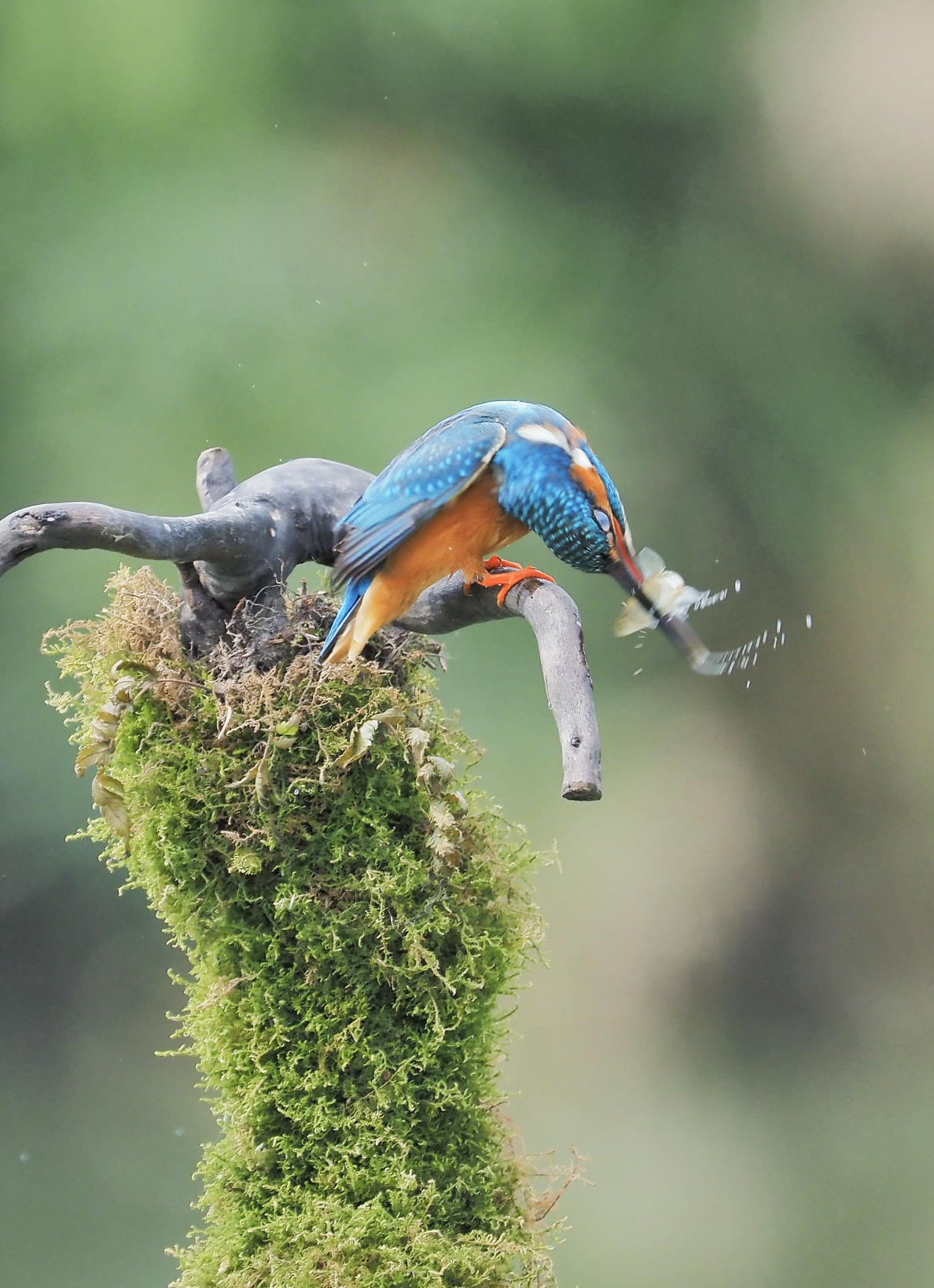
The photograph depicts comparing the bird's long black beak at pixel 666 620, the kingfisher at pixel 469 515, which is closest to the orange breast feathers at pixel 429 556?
the kingfisher at pixel 469 515

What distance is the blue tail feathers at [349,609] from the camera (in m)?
1.51

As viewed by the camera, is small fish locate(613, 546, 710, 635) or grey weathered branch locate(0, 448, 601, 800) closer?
grey weathered branch locate(0, 448, 601, 800)

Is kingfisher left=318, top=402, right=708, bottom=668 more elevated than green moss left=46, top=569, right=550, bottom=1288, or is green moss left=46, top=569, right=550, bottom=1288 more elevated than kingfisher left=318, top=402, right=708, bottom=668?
kingfisher left=318, top=402, right=708, bottom=668

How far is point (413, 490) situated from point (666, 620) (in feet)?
1.16

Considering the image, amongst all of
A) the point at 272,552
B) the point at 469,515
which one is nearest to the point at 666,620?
the point at 469,515

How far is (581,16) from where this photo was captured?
3.09m

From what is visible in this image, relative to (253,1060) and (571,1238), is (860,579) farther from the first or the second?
(253,1060)

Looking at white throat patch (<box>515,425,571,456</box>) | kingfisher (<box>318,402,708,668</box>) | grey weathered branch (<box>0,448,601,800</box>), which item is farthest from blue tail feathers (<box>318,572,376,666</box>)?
white throat patch (<box>515,425,571,456</box>)

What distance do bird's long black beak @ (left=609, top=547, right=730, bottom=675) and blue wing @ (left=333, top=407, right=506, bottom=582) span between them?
223 millimetres

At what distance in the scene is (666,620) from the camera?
1.49 meters

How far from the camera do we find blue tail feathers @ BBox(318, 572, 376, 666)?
151 centimetres

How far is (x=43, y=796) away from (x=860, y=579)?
7.18 feet

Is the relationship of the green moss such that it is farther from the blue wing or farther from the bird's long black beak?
the bird's long black beak

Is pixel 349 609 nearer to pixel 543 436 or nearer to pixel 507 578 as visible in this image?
pixel 507 578
